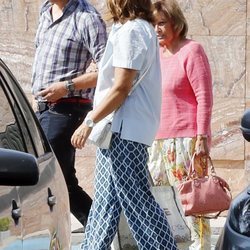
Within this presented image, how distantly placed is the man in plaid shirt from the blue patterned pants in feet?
3.28

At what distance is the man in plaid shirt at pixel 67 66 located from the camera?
276 inches

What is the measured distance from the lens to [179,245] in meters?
6.56

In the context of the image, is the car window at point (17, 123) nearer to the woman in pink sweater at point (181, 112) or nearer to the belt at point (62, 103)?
the woman in pink sweater at point (181, 112)

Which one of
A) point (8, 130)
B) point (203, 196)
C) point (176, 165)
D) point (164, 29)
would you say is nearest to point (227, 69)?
point (164, 29)

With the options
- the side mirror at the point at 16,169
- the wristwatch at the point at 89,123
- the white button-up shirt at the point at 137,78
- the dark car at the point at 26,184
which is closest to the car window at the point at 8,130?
the dark car at the point at 26,184

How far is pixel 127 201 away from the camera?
5.96 meters

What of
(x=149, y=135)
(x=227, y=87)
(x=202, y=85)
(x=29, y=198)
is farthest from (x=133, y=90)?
(x=227, y=87)

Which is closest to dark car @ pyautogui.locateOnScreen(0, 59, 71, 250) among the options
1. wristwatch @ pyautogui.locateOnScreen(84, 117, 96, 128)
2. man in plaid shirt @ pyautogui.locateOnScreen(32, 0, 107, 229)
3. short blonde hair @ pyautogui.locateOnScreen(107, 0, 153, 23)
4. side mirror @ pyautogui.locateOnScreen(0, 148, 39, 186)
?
side mirror @ pyautogui.locateOnScreen(0, 148, 39, 186)

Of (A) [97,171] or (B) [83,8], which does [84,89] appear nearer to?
(B) [83,8]

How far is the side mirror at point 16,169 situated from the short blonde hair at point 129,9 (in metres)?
2.68

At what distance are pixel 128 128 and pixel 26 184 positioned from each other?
2536 mm

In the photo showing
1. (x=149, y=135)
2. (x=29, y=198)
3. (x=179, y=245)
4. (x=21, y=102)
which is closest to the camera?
(x=29, y=198)

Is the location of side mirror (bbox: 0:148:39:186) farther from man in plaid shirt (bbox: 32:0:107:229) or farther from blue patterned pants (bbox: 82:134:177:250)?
man in plaid shirt (bbox: 32:0:107:229)

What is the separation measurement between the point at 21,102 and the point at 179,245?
2040 mm
